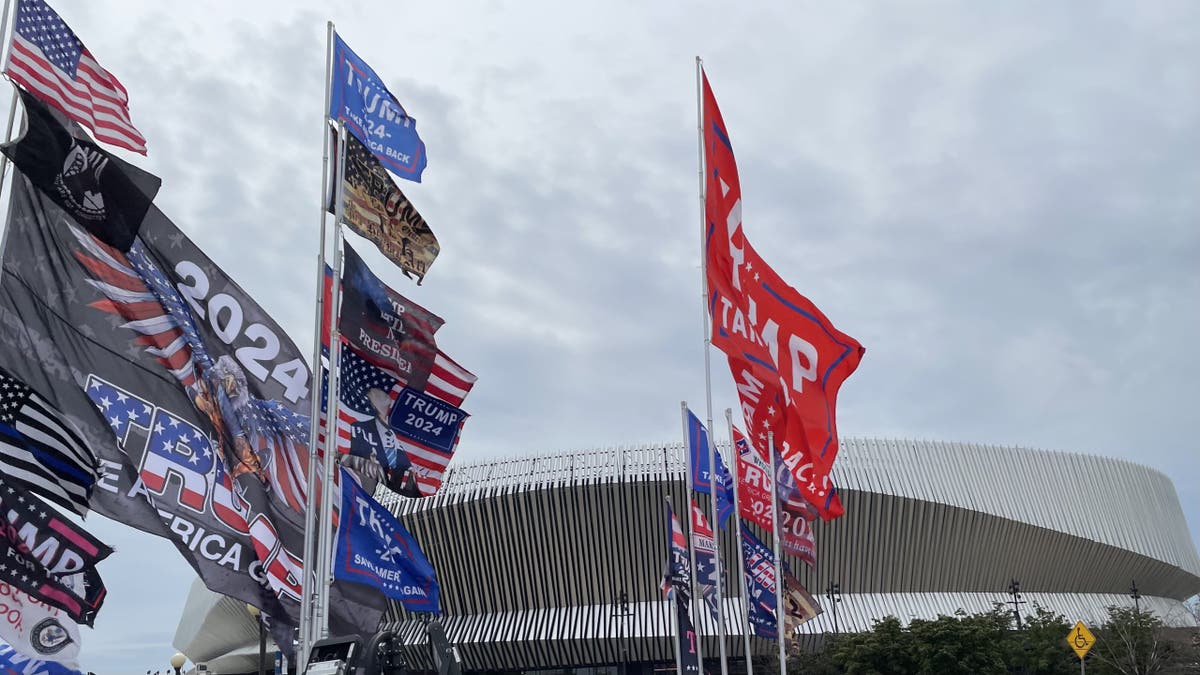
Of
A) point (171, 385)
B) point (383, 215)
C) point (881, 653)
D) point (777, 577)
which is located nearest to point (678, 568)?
point (777, 577)

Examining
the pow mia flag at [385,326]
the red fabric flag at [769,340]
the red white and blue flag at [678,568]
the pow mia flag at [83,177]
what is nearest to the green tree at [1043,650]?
the red white and blue flag at [678,568]

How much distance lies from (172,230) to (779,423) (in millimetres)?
10127

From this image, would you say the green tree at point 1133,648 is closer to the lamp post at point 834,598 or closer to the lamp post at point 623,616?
the lamp post at point 834,598

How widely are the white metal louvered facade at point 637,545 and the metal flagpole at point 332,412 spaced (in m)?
41.3

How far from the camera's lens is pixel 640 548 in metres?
56.4

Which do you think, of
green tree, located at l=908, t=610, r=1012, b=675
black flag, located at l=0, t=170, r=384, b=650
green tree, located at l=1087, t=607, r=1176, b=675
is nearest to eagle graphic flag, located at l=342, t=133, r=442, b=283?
black flag, located at l=0, t=170, r=384, b=650

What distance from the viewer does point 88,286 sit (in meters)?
14.1

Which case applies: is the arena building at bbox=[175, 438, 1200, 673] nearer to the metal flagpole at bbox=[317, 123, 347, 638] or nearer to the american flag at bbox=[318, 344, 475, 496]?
the american flag at bbox=[318, 344, 475, 496]

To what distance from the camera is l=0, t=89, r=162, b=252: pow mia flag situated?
40.7 feet

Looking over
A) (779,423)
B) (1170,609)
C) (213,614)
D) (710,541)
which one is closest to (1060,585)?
(1170,609)

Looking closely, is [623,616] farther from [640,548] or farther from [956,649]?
[956,649]

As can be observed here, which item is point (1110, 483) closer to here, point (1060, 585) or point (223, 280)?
point (1060, 585)

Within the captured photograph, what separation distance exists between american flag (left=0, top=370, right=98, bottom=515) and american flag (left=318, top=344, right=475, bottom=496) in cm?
352

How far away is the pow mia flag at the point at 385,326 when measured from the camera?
15.5 m
